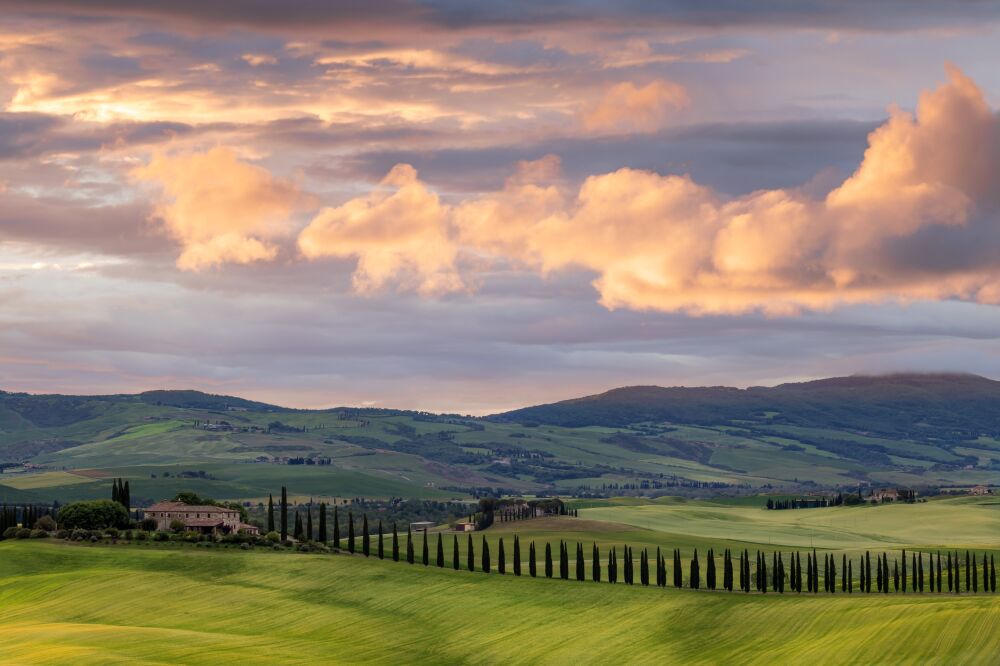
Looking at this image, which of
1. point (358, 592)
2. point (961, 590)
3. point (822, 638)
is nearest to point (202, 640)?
point (358, 592)

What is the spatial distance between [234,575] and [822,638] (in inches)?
3148

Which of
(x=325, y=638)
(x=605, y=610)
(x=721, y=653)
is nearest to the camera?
(x=721, y=653)

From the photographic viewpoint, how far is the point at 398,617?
158 meters

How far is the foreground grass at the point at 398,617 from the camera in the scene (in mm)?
123750

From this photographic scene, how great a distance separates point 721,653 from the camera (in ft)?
434

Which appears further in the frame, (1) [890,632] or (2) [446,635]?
(2) [446,635]

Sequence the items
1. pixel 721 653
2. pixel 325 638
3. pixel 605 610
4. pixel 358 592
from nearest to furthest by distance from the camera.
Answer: pixel 721 653
pixel 325 638
pixel 605 610
pixel 358 592

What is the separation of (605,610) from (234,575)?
1967 inches

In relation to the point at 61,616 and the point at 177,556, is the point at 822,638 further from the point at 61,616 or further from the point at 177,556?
the point at 177,556

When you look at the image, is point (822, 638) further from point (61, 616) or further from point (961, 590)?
point (61, 616)

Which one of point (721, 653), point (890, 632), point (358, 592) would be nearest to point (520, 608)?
point (358, 592)

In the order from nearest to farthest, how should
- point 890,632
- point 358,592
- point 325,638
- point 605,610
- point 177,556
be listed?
point 890,632 → point 325,638 → point 605,610 → point 358,592 → point 177,556

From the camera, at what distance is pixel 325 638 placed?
477 ft

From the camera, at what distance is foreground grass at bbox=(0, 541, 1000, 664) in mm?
123750
